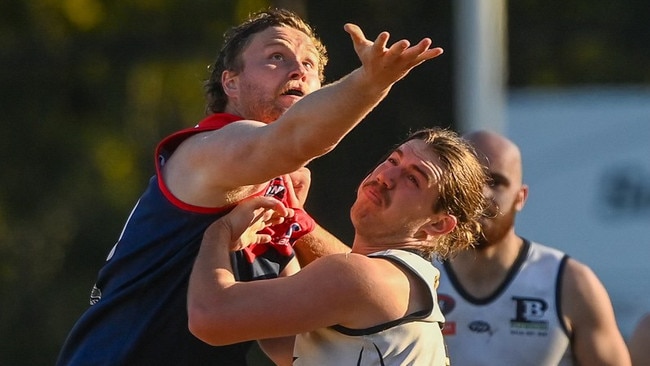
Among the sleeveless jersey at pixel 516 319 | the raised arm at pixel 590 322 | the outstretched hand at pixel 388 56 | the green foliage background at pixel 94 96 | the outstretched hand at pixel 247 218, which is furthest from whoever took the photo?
the green foliage background at pixel 94 96

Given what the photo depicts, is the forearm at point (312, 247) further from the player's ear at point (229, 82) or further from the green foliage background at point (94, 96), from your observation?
the green foliage background at point (94, 96)

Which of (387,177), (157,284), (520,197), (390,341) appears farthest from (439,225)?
(520,197)

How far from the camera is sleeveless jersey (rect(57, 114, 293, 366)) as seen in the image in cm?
379

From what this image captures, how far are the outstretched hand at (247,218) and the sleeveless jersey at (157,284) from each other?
0.12 meters

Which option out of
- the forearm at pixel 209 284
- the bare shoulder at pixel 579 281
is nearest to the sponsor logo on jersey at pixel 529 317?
the bare shoulder at pixel 579 281

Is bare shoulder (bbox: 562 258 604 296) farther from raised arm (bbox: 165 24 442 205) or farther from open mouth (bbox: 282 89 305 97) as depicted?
raised arm (bbox: 165 24 442 205)

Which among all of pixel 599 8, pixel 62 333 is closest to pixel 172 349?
pixel 62 333

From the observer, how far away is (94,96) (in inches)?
518

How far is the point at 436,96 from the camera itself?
8281 millimetres

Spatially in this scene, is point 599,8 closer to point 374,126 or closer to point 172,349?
point 374,126

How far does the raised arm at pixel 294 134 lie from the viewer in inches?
129

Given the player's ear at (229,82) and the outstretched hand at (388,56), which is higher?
the outstretched hand at (388,56)

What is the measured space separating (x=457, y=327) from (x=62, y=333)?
6.56 m

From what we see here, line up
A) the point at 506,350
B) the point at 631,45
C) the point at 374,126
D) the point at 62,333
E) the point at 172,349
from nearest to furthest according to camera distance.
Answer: the point at 172,349
the point at 506,350
the point at 374,126
the point at 62,333
the point at 631,45
